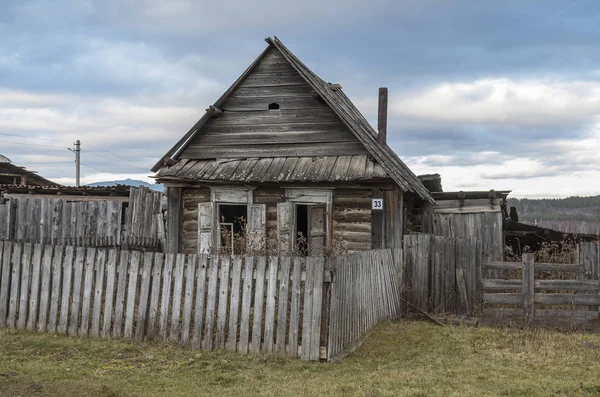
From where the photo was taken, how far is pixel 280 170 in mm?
15727

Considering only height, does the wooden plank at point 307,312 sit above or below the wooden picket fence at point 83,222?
below

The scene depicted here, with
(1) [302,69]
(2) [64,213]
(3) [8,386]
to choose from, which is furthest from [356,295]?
(2) [64,213]

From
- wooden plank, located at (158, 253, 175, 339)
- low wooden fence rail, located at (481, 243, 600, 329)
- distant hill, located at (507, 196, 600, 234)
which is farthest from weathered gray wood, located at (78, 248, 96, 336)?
distant hill, located at (507, 196, 600, 234)

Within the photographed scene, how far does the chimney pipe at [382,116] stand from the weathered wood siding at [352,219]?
2439mm

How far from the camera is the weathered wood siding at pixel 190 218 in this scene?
17.0m

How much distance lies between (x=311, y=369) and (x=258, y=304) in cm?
121

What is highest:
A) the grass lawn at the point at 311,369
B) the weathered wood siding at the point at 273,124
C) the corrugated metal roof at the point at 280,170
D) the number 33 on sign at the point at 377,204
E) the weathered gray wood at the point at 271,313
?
the weathered wood siding at the point at 273,124

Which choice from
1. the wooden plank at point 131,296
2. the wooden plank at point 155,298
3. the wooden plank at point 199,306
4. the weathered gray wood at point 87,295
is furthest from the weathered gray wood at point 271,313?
the weathered gray wood at point 87,295

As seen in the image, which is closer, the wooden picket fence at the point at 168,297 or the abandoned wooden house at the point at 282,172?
the wooden picket fence at the point at 168,297

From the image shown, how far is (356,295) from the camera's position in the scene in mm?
9383

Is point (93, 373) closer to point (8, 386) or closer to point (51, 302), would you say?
point (8, 386)

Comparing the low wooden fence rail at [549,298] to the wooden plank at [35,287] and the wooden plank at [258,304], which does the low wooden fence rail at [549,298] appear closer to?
the wooden plank at [258,304]

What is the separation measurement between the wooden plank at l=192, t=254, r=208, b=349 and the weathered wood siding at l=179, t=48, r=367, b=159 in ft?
25.8

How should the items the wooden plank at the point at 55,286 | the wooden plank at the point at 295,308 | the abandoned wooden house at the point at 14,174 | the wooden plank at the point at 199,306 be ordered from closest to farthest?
1. the wooden plank at the point at 295,308
2. the wooden plank at the point at 199,306
3. the wooden plank at the point at 55,286
4. the abandoned wooden house at the point at 14,174
